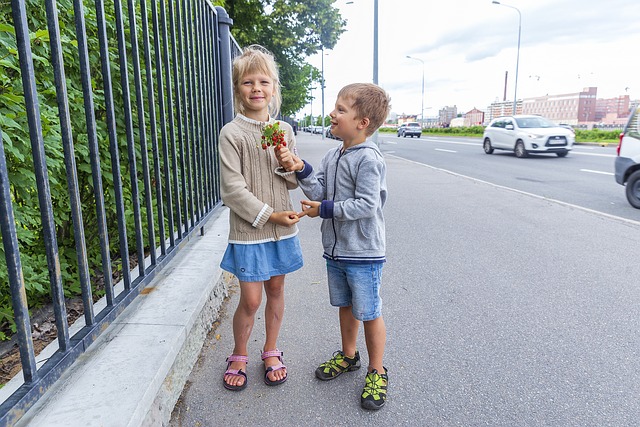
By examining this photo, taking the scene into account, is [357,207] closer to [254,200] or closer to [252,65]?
[254,200]

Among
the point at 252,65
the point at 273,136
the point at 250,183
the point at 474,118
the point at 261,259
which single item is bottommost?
the point at 261,259

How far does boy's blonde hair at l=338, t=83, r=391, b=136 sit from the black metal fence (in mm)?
1079

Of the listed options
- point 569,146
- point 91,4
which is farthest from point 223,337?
point 569,146

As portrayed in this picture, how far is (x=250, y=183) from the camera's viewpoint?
2141 mm

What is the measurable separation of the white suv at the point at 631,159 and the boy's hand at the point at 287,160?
6730mm

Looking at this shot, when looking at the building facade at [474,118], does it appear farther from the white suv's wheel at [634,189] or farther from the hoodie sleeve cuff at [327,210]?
the hoodie sleeve cuff at [327,210]

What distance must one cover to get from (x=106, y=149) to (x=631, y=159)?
7.27 metres

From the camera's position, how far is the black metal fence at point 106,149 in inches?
55.5

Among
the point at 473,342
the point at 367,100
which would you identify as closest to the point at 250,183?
the point at 367,100

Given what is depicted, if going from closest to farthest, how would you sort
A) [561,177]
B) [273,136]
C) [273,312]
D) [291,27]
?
[273,136]
[273,312]
[561,177]
[291,27]

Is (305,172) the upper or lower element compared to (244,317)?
upper

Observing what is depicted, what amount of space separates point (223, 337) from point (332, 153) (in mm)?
1332

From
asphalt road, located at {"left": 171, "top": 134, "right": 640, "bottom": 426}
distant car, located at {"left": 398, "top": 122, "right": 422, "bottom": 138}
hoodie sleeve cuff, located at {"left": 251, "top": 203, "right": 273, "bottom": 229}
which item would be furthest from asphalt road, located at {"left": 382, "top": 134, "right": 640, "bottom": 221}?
distant car, located at {"left": 398, "top": 122, "right": 422, "bottom": 138}

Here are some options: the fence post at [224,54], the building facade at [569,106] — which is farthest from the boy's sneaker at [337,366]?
the building facade at [569,106]
